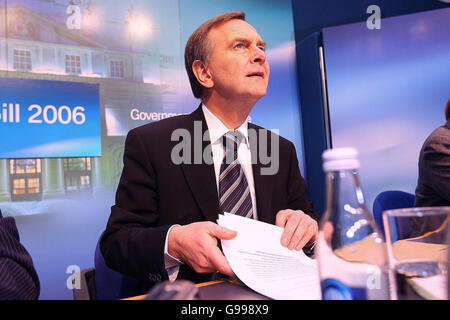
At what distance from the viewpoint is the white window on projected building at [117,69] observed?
2945 mm

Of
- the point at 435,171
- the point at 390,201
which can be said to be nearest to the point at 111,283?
the point at 390,201

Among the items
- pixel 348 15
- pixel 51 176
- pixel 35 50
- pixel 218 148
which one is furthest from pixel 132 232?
pixel 348 15

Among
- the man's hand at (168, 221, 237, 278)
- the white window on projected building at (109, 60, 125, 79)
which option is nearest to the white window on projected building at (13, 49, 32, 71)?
the white window on projected building at (109, 60, 125, 79)

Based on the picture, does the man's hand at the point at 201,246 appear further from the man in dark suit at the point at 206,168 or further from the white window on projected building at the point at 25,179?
the white window on projected building at the point at 25,179

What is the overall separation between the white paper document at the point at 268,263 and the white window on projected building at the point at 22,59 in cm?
257

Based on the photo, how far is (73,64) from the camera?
2812 mm

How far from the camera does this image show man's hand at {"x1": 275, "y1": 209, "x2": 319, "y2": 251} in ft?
2.63

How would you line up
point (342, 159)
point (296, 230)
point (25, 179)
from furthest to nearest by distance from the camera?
point (25, 179), point (296, 230), point (342, 159)

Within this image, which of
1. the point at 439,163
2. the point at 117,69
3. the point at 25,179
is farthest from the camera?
the point at 117,69

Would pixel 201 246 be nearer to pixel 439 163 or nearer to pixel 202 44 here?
pixel 202 44

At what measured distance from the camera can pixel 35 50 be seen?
269 cm

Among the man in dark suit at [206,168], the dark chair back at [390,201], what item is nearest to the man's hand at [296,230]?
the man in dark suit at [206,168]

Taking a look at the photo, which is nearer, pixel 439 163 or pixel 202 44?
pixel 202 44

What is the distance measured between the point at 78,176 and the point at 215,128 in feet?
6.11
